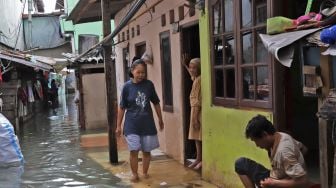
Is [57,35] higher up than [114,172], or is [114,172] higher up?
[57,35]

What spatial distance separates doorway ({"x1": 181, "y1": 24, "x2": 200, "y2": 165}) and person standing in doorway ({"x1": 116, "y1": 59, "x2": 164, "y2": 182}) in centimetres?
97

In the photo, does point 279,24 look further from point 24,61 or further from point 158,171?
point 24,61

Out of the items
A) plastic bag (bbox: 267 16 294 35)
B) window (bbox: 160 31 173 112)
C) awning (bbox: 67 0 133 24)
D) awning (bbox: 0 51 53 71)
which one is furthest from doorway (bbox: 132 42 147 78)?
plastic bag (bbox: 267 16 294 35)

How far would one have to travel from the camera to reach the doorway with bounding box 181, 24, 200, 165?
884 centimetres

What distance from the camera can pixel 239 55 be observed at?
654cm

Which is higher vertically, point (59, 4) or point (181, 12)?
point (59, 4)

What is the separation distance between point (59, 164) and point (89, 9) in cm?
547

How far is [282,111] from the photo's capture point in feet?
18.5

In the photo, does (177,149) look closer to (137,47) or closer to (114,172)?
(114,172)

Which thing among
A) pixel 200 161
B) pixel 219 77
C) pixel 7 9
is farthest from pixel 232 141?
pixel 7 9

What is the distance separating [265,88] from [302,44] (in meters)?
1.90

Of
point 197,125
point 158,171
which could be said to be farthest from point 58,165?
point 197,125

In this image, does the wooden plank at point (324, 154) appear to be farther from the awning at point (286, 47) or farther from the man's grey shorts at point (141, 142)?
the man's grey shorts at point (141, 142)

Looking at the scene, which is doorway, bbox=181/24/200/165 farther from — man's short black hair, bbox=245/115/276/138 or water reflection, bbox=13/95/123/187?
man's short black hair, bbox=245/115/276/138
